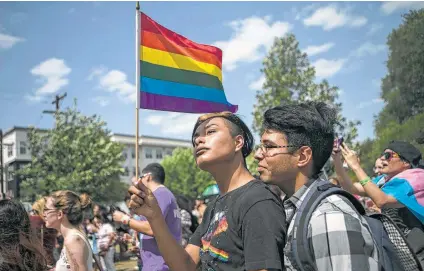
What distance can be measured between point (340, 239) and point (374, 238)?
201 millimetres

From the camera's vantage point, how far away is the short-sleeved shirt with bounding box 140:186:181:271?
443 cm

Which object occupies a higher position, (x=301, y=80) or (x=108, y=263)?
(x=301, y=80)

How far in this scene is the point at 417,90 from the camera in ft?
84.9

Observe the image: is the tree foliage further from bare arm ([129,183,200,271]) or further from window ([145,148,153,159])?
window ([145,148,153,159])

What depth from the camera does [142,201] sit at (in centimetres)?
232

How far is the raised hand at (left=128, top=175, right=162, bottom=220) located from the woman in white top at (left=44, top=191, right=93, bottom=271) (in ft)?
5.31

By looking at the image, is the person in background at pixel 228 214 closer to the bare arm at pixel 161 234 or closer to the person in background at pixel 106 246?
the bare arm at pixel 161 234

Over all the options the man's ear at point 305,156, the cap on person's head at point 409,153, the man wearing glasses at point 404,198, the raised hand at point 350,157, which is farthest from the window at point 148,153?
the man's ear at point 305,156

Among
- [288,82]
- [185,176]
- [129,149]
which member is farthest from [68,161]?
[129,149]

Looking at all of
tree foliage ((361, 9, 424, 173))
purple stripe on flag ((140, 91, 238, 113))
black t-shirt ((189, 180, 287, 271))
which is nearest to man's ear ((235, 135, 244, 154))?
black t-shirt ((189, 180, 287, 271))

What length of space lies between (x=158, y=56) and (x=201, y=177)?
61.2 meters

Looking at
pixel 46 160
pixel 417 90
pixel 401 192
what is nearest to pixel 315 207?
pixel 401 192

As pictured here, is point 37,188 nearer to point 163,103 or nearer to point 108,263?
point 108,263

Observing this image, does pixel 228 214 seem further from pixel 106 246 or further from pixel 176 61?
pixel 106 246
